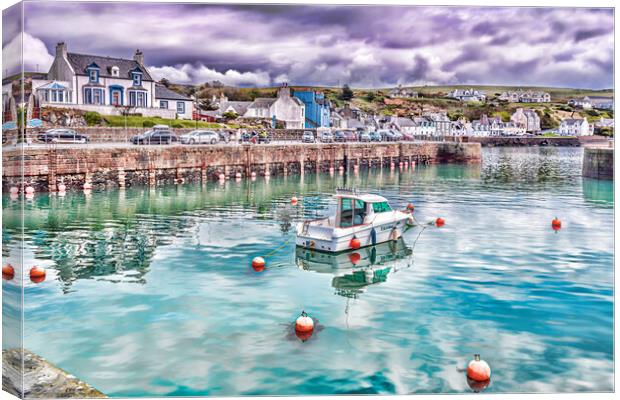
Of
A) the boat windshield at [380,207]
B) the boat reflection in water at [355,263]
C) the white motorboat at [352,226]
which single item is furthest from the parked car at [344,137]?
the boat reflection in water at [355,263]

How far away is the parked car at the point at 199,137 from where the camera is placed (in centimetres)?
4239

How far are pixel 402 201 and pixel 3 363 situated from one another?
24.5 m

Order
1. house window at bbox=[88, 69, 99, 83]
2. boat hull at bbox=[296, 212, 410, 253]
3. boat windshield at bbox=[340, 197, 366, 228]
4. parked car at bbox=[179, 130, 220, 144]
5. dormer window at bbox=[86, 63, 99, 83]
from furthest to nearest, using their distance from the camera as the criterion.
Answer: house window at bbox=[88, 69, 99, 83]
dormer window at bbox=[86, 63, 99, 83]
parked car at bbox=[179, 130, 220, 144]
boat windshield at bbox=[340, 197, 366, 228]
boat hull at bbox=[296, 212, 410, 253]

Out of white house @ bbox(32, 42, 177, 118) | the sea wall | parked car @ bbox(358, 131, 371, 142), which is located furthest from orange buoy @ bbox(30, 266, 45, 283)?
parked car @ bbox(358, 131, 371, 142)

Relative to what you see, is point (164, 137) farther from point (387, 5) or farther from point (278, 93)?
point (387, 5)

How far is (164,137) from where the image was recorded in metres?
41.7

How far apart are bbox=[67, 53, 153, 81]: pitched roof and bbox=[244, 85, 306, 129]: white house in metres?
14.2

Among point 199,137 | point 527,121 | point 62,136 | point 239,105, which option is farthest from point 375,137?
point 62,136

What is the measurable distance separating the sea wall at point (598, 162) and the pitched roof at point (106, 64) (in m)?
33.3

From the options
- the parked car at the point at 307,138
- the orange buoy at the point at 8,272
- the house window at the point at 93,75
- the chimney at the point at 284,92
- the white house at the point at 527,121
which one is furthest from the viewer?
the chimney at the point at 284,92

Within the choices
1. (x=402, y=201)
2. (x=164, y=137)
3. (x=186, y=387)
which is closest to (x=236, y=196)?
(x=402, y=201)

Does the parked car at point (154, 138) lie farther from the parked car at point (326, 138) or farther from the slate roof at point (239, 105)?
the slate roof at point (239, 105)

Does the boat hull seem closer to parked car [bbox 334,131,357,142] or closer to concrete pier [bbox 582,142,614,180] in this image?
concrete pier [bbox 582,142,614,180]

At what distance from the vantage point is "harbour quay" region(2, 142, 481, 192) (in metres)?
31.9
